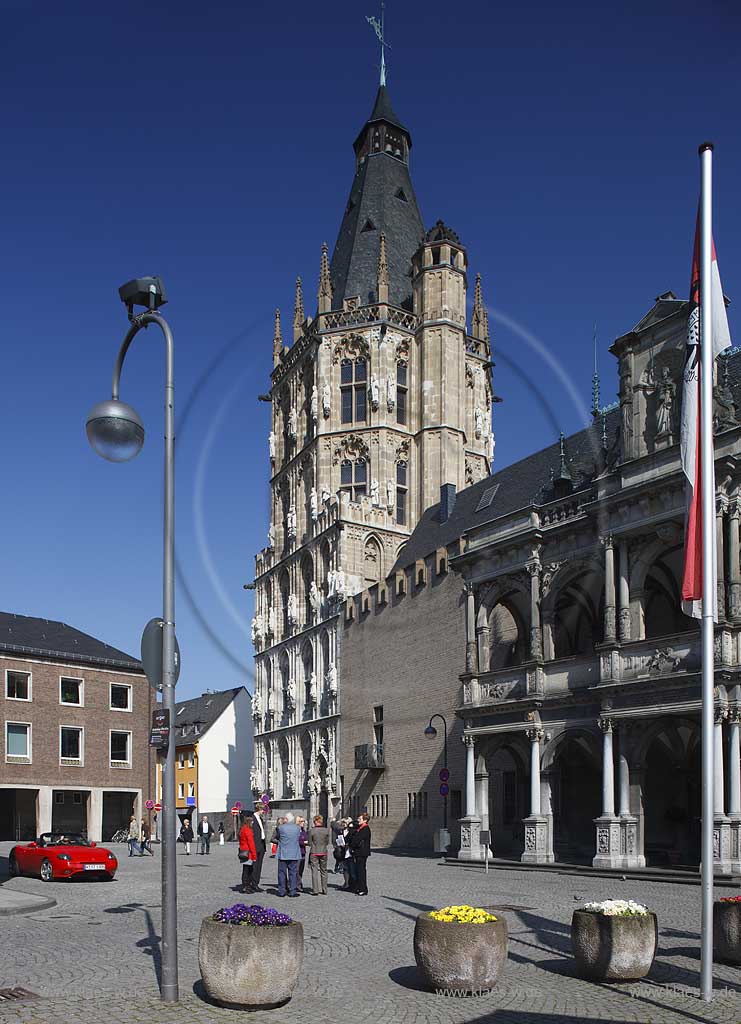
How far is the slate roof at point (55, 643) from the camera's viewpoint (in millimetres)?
54281

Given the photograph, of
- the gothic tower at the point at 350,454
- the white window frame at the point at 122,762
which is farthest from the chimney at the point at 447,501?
the white window frame at the point at 122,762

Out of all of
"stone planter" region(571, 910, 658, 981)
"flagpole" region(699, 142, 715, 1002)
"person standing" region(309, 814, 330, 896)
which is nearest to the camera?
"flagpole" region(699, 142, 715, 1002)

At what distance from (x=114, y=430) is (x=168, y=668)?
271 centimetres

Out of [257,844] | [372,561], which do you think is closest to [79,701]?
[372,561]

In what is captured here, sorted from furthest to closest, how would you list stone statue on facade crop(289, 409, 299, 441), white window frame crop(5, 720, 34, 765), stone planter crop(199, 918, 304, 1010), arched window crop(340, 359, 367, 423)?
1. stone statue on facade crop(289, 409, 299, 441)
2. arched window crop(340, 359, 367, 423)
3. white window frame crop(5, 720, 34, 765)
4. stone planter crop(199, 918, 304, 1010)

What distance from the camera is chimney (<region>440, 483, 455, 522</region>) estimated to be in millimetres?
63844

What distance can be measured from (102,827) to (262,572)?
24.9 meters

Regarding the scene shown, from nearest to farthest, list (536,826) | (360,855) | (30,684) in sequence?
1. (360,855)
2. (536,826)
3. (30,684)

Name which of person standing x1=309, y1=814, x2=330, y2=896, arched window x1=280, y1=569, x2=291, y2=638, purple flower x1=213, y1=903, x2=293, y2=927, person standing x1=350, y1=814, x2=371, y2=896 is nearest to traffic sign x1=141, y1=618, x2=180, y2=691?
purple flower x1=213, y1=903, x2=293, y2=927

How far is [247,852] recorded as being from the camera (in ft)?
77.0

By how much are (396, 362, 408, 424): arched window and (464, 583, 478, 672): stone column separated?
32.0 metres

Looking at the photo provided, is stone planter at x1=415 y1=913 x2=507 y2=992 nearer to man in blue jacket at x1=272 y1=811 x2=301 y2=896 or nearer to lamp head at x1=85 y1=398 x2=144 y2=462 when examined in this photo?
lamp head at x1=85 y1=398 x2=144 y2=462

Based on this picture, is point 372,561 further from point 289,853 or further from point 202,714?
point 289,853

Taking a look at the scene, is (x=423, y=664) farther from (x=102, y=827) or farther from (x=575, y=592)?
(x=102, y=827)
